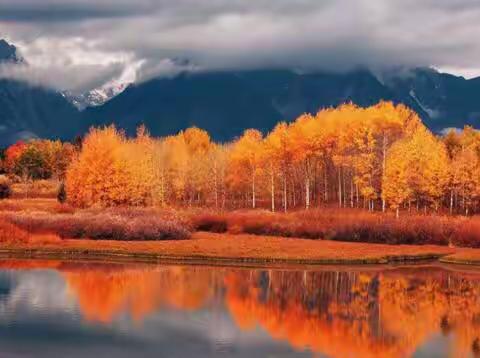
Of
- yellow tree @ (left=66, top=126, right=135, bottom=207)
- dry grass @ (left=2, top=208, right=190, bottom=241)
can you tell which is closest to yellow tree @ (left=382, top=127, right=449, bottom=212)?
yellow tree @ (left=66, top=126, right=135, bottom=207)

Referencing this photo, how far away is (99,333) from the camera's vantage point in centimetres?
2895

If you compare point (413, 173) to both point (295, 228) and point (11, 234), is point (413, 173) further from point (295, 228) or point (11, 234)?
point (11, 234)

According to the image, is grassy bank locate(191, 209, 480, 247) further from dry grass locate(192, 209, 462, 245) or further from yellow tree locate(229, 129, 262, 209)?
yellow tree locate(229, 129, 262, 209)

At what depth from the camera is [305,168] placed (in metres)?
104

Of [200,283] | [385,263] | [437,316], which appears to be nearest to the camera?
[437,316]

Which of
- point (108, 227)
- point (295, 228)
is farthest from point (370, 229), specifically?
point (108, 227)

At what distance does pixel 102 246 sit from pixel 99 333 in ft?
76.9

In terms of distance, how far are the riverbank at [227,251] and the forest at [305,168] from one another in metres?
26.5

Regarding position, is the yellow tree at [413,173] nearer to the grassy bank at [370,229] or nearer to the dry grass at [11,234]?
the grassy bank at [370,229]

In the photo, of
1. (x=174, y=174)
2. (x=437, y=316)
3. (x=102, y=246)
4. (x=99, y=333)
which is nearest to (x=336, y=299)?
(x=437, y=316)

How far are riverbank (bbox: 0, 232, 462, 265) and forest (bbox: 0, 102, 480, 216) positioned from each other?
2653cm

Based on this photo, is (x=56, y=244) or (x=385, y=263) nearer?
(x=385, y=263)

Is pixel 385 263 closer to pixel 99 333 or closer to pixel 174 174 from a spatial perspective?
pixel 99 333

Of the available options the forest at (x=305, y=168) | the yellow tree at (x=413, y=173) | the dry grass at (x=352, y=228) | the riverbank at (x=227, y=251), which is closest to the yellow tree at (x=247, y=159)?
the forest at (x=305, y=168)
